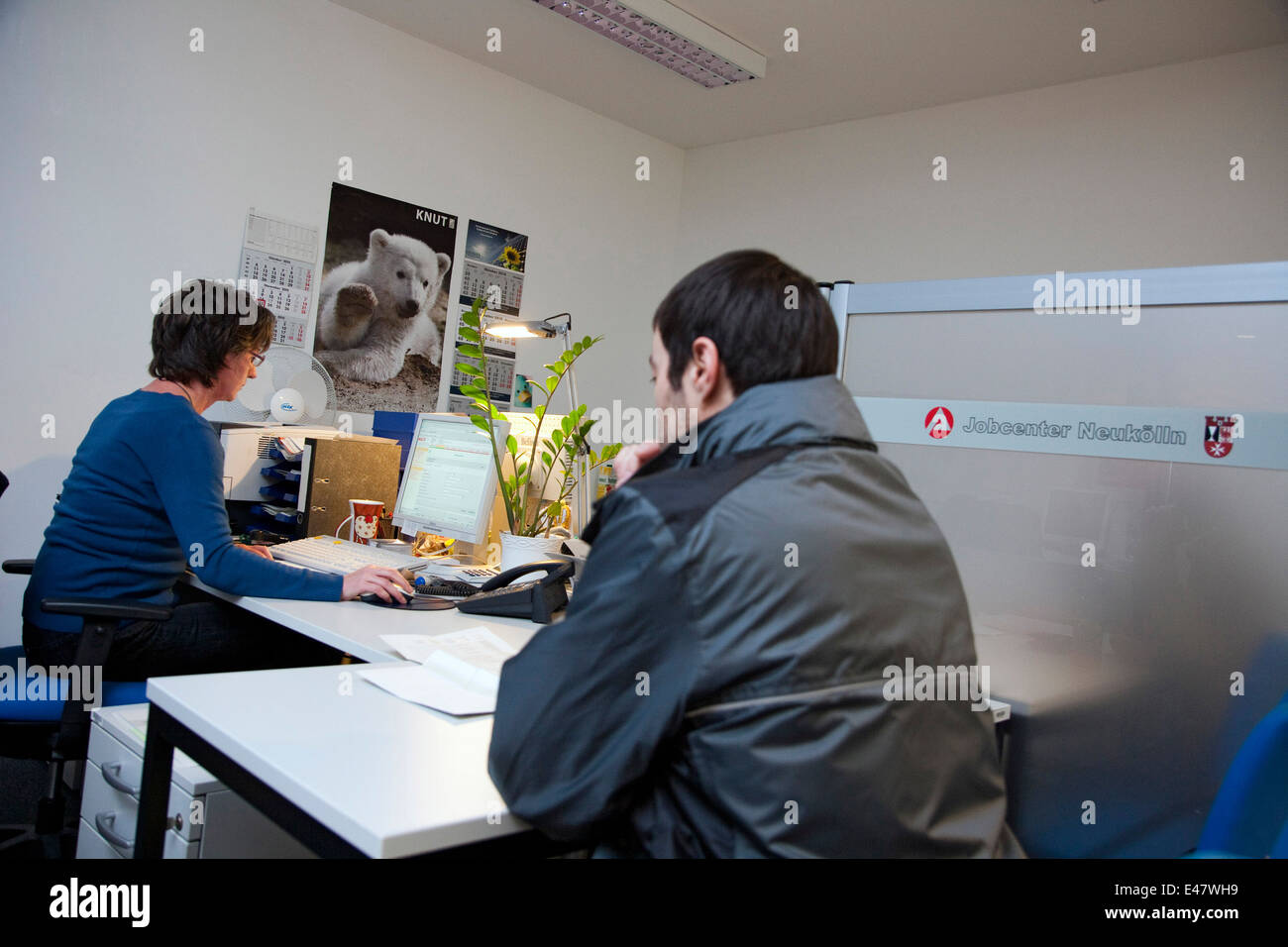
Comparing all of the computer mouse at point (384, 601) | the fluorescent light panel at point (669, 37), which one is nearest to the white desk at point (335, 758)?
the computer mouse at point (384, 601)

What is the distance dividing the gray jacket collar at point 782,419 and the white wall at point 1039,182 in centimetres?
310

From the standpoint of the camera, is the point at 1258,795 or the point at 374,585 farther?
the point at 374,585

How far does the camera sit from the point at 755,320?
1.10 m

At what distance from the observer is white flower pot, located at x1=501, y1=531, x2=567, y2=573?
2342 mm

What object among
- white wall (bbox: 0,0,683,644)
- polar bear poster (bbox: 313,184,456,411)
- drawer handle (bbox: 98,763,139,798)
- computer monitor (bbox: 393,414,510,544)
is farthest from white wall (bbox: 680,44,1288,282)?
drawer handle (bbox: 98,763,139,798)

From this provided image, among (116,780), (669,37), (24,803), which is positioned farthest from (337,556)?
(669,37)

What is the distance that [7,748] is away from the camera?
1859 millimetres

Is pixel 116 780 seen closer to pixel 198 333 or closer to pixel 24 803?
pixel 198 333

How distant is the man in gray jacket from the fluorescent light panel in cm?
310

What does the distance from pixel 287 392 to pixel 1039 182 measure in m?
3.20

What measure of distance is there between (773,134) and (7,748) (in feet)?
14.4
